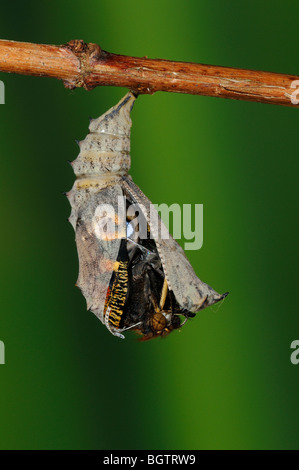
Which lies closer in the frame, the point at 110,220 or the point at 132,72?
the point at 132,72

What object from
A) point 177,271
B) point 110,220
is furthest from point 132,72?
point 177,271

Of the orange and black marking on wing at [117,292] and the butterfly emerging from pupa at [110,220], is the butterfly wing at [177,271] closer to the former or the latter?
the butterfly emerging from pupa at [110,220]

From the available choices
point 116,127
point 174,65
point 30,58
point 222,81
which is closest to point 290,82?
point 222,81

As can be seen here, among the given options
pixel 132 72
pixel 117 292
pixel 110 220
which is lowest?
pixel 117 292

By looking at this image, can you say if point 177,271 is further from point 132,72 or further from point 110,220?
point 132,72

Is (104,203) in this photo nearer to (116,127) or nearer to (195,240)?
(116,127)

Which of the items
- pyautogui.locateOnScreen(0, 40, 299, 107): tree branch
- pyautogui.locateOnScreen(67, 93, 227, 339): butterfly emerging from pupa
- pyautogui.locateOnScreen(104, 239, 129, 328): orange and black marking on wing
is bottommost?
pyautogui.locateOnScreen(104, 239, 129, 328): orange and black marking on wing

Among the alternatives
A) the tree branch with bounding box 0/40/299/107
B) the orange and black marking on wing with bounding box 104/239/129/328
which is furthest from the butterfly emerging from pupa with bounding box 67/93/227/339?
the tree branch with bounding box 0/40/299/107

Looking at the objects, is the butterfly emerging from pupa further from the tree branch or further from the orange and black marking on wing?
the tree branch
